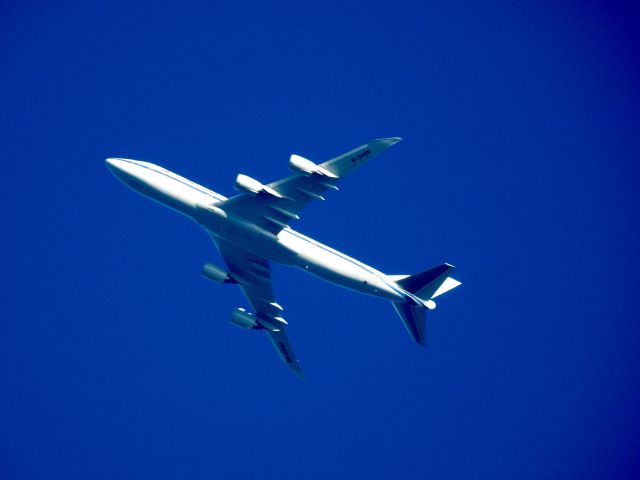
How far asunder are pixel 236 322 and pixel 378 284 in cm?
1291

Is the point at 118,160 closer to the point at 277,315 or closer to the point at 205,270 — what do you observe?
the point at 205,270

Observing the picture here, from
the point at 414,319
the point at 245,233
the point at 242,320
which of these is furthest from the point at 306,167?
the point at 242,320

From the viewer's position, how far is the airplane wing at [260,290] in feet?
161

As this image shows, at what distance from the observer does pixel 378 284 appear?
148ft

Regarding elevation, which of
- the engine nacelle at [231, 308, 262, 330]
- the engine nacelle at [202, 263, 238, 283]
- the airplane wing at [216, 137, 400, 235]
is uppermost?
the airplane wing at [216, 137, 400, 235]

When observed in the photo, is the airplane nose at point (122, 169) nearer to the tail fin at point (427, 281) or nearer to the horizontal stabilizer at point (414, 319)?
the tail fin at point (427, 281)

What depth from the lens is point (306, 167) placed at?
4147 centimetres

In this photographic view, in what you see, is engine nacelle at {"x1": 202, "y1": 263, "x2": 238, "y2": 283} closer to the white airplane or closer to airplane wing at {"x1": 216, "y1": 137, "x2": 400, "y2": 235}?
the white airplane

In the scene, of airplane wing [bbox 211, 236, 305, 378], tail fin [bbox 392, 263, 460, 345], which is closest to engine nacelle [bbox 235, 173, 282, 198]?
airplane wing [bbox 211, 236, 305, 378]

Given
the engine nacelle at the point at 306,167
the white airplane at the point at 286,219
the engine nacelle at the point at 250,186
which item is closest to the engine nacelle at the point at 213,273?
the white airplane at the point at 286,219

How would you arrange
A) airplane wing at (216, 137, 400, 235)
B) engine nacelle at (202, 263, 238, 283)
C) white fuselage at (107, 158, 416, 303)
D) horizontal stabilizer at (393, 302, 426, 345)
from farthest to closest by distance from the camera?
engine nacelle at (202, 263, 238, 283), horizontal stabilizer at (393, 302, 426, 345), white fuselage at (107, 158, 416, 303), airplane wing at (216, 137, 400, 235)

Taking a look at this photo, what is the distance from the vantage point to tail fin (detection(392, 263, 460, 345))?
46.3m

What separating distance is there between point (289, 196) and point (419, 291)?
39.4 ft

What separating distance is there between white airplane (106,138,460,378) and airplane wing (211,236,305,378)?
1.59 meters
